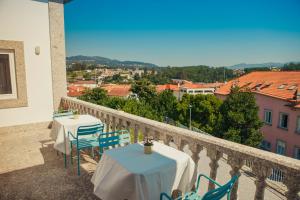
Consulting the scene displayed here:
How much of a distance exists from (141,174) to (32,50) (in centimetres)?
582

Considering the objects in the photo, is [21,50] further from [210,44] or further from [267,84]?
[210,44]

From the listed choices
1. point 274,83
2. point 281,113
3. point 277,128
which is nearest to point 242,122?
point 277,128

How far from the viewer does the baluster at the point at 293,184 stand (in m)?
1.72

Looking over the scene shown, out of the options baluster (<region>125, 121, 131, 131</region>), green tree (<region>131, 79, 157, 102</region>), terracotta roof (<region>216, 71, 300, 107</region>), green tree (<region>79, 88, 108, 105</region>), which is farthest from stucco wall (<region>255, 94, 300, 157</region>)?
green tree (<region>131, 79, 157, 102</region>)

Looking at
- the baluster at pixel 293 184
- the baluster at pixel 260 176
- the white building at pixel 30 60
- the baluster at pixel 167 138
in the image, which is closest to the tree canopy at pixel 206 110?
the white building at pixel 30 60

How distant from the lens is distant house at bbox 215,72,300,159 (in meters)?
22.3

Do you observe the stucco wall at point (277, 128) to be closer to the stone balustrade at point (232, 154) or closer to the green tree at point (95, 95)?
the stone balustrade at point (232, 154)

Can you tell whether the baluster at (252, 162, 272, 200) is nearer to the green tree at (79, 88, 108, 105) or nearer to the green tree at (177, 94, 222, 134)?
the green tree at (177, 94, 222, 134)

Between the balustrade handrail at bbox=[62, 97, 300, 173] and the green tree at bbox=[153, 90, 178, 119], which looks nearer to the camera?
the balustrade handrail at bbox=[62, 97, 300, 173]

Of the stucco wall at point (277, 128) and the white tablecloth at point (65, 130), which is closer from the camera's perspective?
the white tablecloth at point (65, 130)

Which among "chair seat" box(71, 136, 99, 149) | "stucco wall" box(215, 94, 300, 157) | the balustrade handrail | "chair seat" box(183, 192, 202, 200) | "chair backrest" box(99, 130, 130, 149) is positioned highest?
the balustrade handrail

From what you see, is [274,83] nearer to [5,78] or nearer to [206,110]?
[206,110]

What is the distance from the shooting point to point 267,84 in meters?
30.5

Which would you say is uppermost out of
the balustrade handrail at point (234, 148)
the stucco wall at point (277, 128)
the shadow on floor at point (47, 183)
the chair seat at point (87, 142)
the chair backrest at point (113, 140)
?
the balustrade handrail at point (234, 148)
